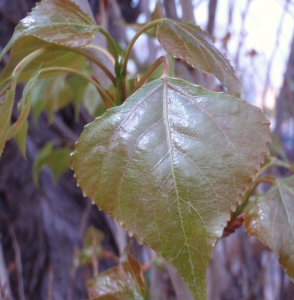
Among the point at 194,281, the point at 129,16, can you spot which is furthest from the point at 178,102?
the point at 129,16

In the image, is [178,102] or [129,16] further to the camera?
[129,16]

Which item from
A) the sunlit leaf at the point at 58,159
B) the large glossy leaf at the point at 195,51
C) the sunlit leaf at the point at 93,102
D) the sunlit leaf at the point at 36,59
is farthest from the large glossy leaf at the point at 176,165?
the sunlit leaf at the point at 58,159

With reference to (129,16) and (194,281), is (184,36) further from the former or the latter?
(129,16)

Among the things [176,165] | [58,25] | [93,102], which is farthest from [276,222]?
[93,102]

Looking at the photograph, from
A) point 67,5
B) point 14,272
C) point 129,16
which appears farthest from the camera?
point 14,272

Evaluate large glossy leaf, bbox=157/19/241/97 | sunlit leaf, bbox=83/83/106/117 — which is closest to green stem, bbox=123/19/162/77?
large glossy leaf, bbox=157/19/241/97

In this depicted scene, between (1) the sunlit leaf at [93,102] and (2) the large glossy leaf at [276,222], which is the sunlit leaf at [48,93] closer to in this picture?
(1) the sunlit leaf at [93,102]

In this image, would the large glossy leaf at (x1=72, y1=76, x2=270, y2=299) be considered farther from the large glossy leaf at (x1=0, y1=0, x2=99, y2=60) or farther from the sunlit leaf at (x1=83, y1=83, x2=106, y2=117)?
the sunlit leaf at (x1=83, y1=83, x2=106, y2=117)
